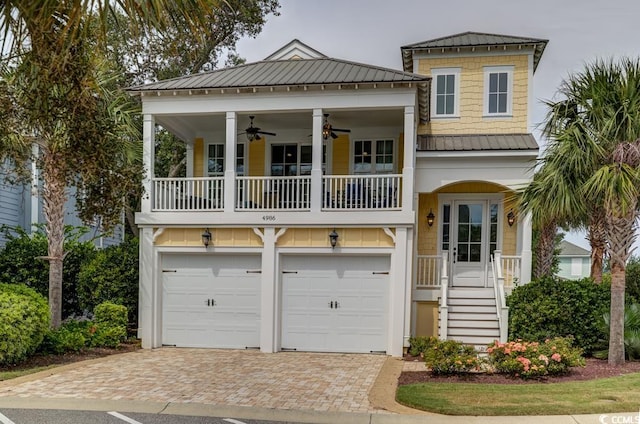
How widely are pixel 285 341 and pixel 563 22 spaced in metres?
9.06

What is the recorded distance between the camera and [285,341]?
39.7 feet

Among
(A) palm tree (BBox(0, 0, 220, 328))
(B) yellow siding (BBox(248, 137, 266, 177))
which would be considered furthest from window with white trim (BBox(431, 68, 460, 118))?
(A) palm tree (BBox(0, 0, 220, 328))

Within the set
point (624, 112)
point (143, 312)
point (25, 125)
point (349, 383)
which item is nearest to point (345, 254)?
point (349, 383)

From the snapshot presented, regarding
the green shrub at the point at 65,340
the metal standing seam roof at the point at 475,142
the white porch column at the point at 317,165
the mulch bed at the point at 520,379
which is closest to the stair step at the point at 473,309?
the mulch bed at the point at 520,379

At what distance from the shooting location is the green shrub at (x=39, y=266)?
13.3 meters

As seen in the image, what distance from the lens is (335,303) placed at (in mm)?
12008

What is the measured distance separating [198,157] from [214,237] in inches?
149

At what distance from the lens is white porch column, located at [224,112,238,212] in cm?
1221

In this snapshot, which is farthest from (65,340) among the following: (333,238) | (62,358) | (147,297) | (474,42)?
(474,42)

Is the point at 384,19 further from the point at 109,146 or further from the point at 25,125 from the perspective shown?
the point at 25,125

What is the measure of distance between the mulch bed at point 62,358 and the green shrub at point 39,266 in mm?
2627

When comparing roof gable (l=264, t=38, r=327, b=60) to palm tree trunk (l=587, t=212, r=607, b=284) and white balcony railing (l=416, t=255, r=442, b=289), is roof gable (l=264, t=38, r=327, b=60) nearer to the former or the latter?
white balcony railing (l=416, t=255, r=442, b=289)

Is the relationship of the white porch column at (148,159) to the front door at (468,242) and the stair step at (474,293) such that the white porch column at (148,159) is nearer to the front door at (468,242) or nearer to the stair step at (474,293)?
the stair step at (474,293)
